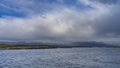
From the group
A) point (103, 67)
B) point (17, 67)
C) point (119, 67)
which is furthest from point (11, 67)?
A: point (119, 67)

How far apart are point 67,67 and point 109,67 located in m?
10.8

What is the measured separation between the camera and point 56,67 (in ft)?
151

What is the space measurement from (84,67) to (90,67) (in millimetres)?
1414

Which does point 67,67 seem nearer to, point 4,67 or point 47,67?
point 47,67

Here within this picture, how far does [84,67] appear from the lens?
46500 mm

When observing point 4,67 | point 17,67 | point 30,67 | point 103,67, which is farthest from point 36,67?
point 103,67

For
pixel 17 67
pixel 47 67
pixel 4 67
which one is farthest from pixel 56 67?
pixel 4 67

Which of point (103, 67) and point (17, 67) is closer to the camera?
point (17, 67)

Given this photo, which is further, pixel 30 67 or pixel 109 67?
pixel 109 67

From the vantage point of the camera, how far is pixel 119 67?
49.2 meters

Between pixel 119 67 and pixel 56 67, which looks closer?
pixel 56 67

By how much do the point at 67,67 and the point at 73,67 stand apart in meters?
1.44

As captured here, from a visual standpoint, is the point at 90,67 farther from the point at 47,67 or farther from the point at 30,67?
the point at 30,67

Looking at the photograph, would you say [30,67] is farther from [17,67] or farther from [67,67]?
[67,67]
